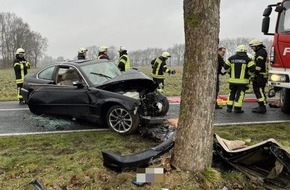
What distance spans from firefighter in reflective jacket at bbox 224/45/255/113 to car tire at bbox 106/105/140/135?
3507mm

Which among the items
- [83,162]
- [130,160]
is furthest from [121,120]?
[130,160]

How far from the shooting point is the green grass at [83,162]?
4238 millimetres

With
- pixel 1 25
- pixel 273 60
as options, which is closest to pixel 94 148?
pixel 273 60

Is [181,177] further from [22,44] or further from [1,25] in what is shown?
[1,25]

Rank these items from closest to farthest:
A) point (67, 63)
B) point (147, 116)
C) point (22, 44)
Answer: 1. point (147, 116)
2. point (67, 63)
3. point (22, 44)

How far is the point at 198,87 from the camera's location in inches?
165

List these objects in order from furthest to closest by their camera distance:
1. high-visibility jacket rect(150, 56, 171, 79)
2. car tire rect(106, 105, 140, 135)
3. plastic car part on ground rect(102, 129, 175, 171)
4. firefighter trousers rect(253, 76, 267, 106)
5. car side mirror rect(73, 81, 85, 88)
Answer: high-visibility jacket rect(150, 56, 171, 79), firefighter trousers rect(253, 76, 267, 106), car side mirror rect(73, 81, 85, 88), car tire rect(106, 105, 140, 135), plastic car part on ground rect(102, 129, 175, 171)

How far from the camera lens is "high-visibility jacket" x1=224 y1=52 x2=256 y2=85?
28.2 ft

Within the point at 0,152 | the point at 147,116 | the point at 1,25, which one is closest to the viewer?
the point at 0,152

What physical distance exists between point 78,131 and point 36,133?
82 centimetres

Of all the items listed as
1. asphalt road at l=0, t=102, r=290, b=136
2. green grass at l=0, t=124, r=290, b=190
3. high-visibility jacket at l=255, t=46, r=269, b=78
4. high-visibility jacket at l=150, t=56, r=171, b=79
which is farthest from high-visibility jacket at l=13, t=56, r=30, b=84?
high-visibility jacket at l=255, t=46, r=269, b=78

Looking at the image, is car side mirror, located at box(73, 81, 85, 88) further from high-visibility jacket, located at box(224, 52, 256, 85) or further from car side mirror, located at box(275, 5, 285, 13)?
car side mirror, located at box(275, 5, 285, 13)

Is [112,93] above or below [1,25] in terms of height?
below

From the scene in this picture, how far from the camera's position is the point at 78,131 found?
6.96 metres
